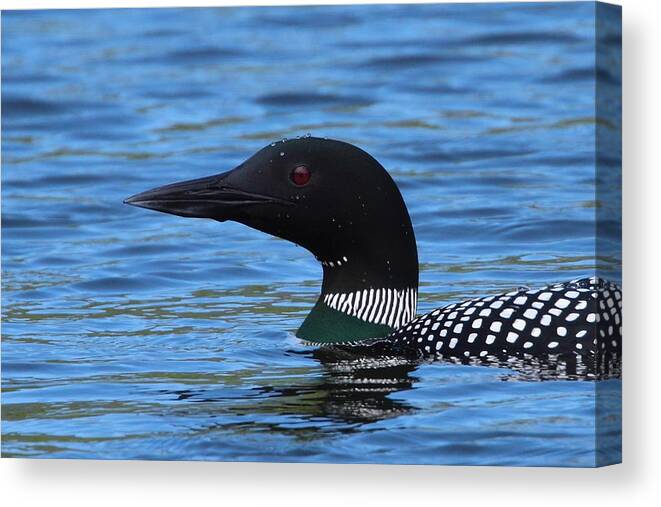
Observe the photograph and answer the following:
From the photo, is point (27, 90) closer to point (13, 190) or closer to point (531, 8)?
point (13, 190)

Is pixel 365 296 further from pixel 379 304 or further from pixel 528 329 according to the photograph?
pixel 528 329

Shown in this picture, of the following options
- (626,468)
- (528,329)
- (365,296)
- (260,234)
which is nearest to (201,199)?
(260,234)

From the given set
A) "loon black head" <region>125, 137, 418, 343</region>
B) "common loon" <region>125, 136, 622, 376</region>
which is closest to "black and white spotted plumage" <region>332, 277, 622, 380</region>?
"common loon" <region>125, 136, 622, 376</region>

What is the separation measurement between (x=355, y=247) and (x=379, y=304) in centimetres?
20

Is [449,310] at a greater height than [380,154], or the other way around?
[380,154]

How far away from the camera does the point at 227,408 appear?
7461 millimetres

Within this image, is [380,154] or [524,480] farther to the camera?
[380,154]

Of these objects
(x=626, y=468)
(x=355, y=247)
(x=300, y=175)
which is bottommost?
(x=626, y=468)

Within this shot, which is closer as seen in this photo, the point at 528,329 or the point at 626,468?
the point at 626,468

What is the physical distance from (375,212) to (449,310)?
15.2 inches

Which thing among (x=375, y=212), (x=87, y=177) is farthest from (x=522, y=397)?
(x=87, y=177)

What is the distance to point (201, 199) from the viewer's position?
7.64 metres

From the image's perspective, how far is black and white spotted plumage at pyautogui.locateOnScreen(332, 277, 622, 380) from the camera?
718cm

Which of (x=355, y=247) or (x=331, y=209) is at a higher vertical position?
(x=331, y=209)
